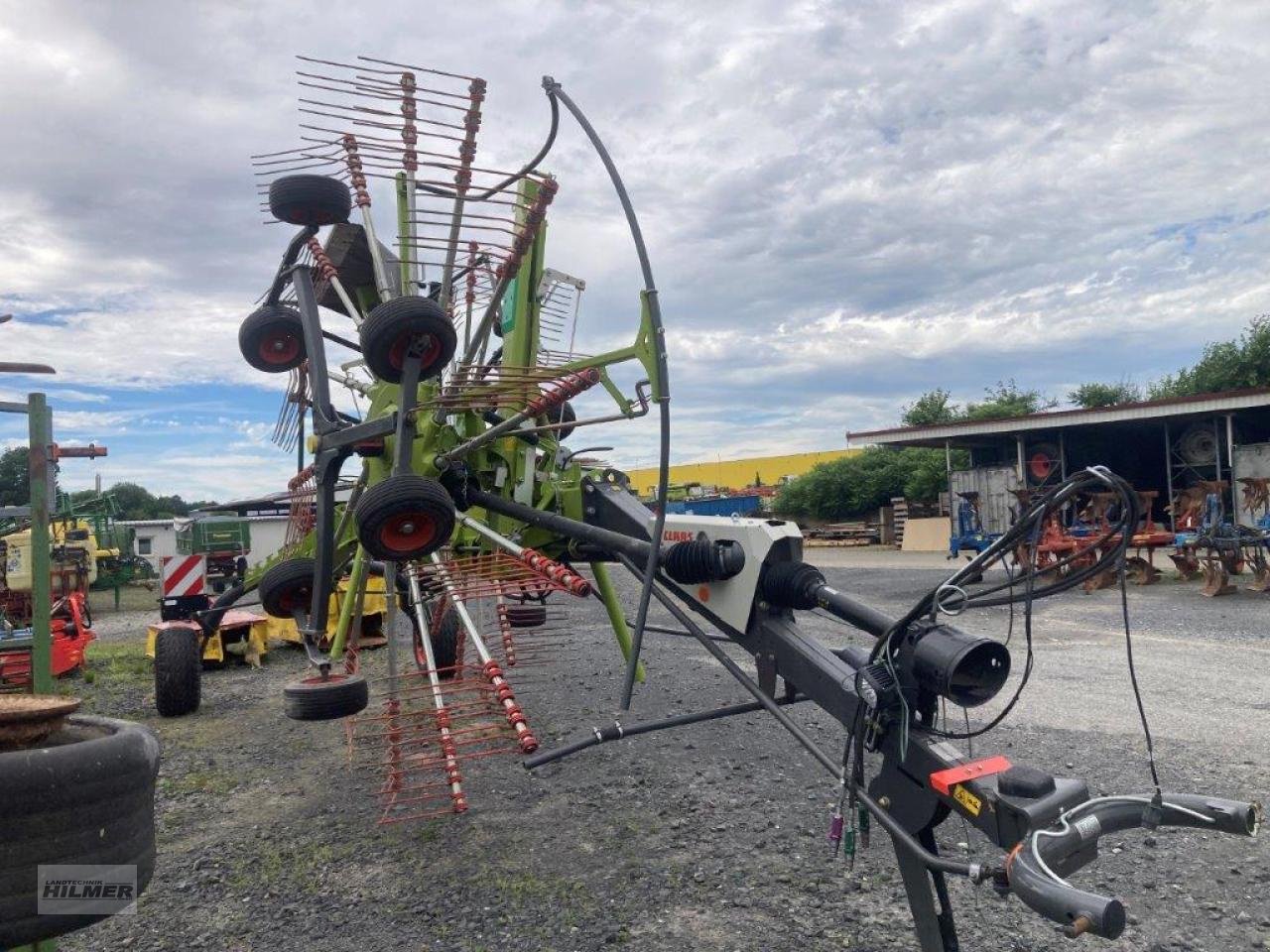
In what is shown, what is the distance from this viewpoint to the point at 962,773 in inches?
107

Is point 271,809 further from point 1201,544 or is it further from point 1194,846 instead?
point 1201,544

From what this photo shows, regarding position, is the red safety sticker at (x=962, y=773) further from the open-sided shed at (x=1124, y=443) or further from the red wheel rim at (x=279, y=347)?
the open-sided shed at (x=1124, y=443)

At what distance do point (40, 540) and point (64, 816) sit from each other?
3.27ft

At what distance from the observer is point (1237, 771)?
16.7 ft

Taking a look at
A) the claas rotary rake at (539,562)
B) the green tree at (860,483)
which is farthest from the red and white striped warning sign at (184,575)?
the green tree at (860,483)

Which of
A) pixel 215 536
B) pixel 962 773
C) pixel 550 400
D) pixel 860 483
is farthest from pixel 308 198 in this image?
pixel 860 483

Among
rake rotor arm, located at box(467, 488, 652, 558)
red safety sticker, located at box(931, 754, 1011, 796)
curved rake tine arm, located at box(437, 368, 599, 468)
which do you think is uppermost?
curved rake tine arm, located at box(437, 368, 599, 468)

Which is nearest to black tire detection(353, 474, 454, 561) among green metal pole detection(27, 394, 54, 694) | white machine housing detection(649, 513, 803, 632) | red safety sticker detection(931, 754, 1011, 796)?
white machine housing detection(649, 513, 803, 632)

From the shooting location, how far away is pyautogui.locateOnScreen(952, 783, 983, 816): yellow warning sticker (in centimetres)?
261

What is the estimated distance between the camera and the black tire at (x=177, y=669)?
756cm

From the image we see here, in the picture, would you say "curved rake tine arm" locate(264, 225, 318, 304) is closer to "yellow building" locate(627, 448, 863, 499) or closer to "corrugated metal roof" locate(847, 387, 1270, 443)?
"corrugated metal roof" locate(847, 387, 1270, 443)

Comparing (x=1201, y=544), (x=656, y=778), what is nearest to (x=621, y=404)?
(x=656, y=778)

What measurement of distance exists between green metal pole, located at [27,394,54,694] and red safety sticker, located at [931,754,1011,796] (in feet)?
8.53

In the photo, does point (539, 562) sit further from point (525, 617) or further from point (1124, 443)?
point (1124, 443)
